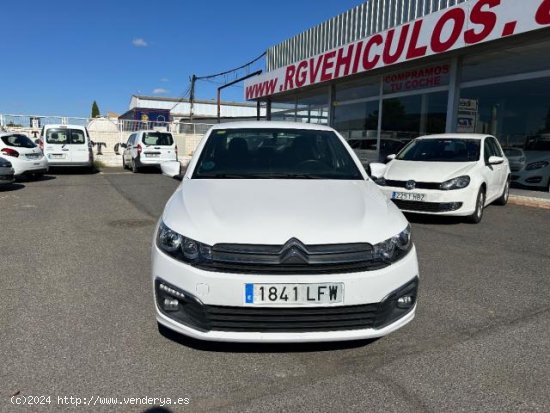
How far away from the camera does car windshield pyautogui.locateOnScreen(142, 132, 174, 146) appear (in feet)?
58.8

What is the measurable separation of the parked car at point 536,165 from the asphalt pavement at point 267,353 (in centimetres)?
732

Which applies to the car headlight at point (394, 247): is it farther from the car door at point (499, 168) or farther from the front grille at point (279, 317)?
the car door at point (499, 168)

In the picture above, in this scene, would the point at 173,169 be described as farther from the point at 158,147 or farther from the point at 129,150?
the point at 129,150

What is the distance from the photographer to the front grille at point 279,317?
2623 mm

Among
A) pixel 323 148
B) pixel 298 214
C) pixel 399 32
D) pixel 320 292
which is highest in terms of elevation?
pixel 399 32

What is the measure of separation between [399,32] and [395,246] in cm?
1134

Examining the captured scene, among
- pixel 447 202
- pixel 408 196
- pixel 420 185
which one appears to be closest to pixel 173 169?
pixel 408 196

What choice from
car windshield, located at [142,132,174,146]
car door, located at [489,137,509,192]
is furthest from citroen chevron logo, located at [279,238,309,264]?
car windshield, located at [142,132,174,146]

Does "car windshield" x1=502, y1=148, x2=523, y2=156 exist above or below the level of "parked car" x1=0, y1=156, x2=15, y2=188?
above

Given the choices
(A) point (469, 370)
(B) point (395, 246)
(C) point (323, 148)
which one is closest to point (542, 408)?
(A) point (469, 370)

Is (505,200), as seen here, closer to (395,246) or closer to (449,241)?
(449,241)

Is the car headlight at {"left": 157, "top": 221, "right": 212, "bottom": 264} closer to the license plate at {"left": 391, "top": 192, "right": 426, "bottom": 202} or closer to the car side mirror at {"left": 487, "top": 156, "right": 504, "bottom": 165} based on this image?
the license plate at {"left": 391, "top": 192, "right": 426, "bottom": 202}

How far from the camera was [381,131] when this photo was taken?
16.1 metres

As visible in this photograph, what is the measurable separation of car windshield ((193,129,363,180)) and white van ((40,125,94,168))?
43.9 ft
